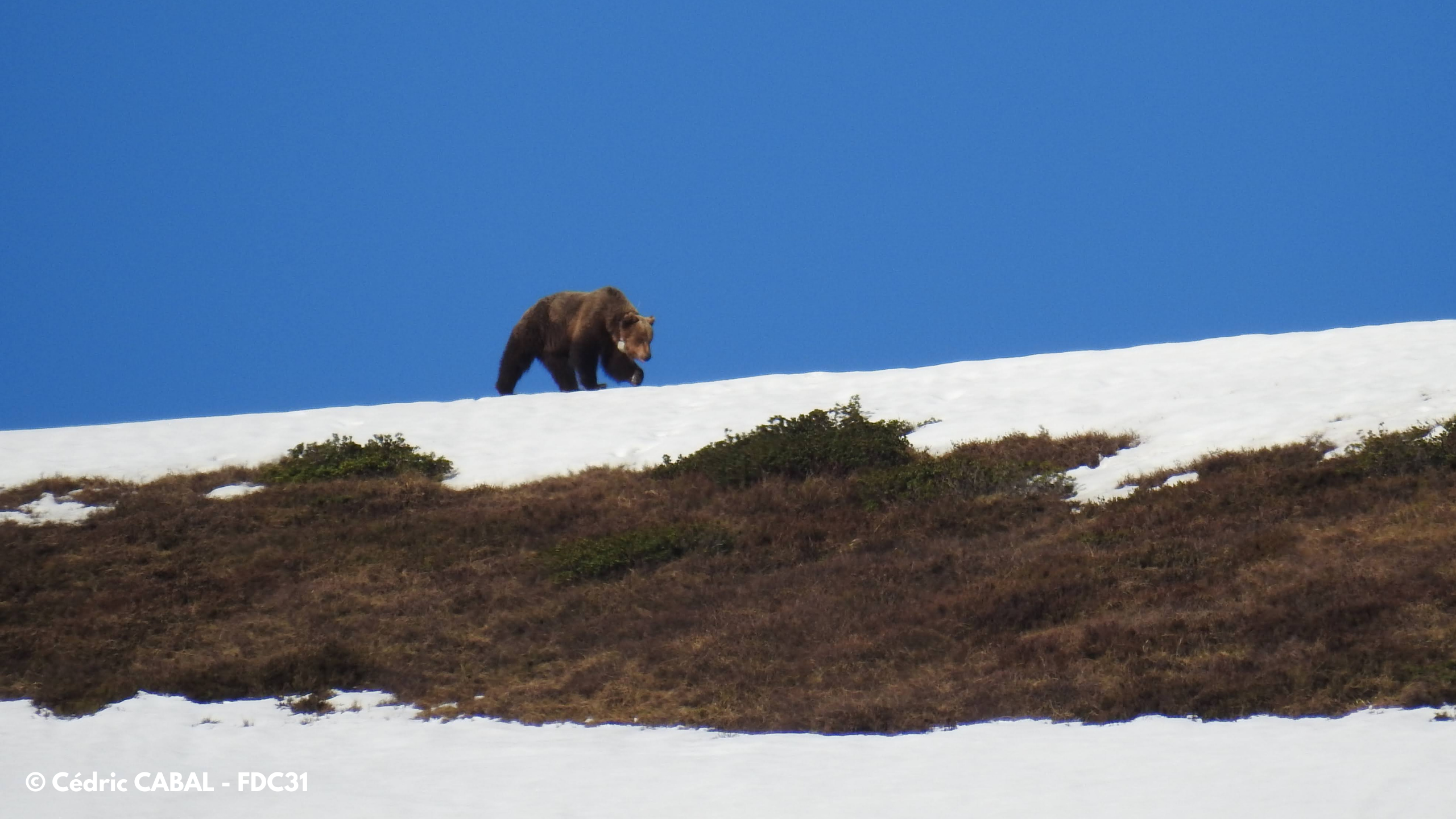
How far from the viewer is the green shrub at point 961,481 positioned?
1431 cm

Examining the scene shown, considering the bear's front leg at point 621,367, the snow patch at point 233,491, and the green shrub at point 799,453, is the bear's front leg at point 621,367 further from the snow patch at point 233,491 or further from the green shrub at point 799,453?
the snow patch at point 233,491

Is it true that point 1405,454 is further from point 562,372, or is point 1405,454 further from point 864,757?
point 562,372

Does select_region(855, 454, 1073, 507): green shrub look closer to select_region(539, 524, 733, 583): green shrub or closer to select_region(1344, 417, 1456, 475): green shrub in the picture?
select_region(539, 524, 733, 583): green shrub

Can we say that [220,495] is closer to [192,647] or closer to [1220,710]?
[192,647]

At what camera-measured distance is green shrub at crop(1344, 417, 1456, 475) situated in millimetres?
12367

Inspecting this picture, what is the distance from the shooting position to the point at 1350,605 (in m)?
9.19

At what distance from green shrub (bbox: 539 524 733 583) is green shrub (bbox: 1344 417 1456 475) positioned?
6.15 m

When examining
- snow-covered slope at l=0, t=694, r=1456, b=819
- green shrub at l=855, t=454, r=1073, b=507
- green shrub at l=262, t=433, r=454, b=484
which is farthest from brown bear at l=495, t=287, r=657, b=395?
snow-covered slope at l=0, t=694, r=1456, b=819

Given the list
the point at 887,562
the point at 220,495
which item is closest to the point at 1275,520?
the point at 887,562

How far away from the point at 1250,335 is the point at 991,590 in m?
12.1

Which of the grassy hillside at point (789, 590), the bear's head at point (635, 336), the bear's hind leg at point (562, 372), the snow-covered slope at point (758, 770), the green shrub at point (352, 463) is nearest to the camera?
the snow-covered slope at point (758, 770)

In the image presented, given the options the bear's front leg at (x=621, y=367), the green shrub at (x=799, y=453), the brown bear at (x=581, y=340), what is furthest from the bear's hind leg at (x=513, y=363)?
the green shrub at (x=799, y=453)

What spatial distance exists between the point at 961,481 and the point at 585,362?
1126 cm

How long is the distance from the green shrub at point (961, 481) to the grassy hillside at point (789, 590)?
0.04m
